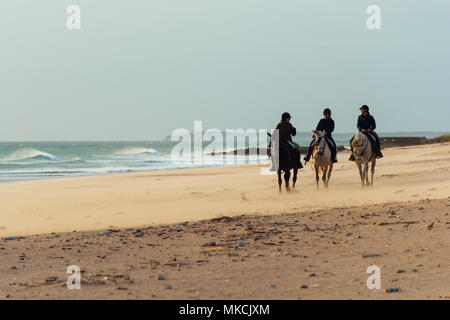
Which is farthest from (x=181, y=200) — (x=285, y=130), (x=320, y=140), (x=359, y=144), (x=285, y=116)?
(x=359, y=144)

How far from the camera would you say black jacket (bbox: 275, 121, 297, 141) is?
19.3 metres

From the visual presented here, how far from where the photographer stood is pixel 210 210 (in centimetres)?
1541

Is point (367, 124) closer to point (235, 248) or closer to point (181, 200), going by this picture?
point (181, 200)

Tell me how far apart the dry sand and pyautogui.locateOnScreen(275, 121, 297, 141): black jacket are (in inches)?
109

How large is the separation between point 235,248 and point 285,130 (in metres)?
10.3

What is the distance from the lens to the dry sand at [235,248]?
7176 mm

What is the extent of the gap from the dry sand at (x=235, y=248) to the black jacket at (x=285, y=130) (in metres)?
2.76

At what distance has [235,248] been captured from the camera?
31.2ft

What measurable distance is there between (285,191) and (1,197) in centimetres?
984

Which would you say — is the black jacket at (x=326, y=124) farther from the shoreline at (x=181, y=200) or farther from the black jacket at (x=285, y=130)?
the shoreline at (x=181, y=200)

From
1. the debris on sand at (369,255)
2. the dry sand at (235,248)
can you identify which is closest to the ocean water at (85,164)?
the dry sand at (235,248)

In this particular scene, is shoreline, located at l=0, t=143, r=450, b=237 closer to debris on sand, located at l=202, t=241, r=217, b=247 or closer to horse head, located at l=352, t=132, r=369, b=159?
→ horse head, located at l=352, t=132, r=369, b=159
